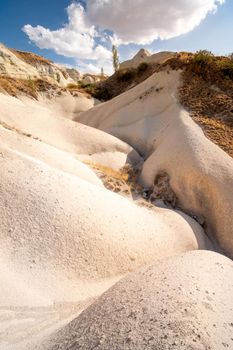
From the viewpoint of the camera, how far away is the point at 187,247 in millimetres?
8430

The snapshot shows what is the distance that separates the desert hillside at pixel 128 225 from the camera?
4289 mm

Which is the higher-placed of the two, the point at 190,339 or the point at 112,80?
the point at 112,80

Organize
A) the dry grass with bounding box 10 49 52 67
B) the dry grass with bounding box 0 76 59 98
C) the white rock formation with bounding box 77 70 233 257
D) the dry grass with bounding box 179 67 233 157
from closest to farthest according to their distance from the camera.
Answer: the white rock formation with bounding box 77 70 233 257, the dry grass with bounding box 179 67 233 157, the dry grass with bounding box 0 76 59 98, the dry grass with bounding box 10 49 52 67

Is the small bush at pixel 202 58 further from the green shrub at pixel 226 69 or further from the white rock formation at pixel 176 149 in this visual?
the white rock formation at pixel 176 149

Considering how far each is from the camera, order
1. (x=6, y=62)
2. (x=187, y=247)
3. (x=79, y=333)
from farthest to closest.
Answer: (x=6, y=62) → (x=187, y=247) → (x=79, y=333)

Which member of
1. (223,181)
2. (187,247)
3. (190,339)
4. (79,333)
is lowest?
(187,247)

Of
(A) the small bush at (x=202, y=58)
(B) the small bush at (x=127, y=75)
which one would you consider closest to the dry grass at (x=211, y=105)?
(A) the small bush at (x=202, y=58)

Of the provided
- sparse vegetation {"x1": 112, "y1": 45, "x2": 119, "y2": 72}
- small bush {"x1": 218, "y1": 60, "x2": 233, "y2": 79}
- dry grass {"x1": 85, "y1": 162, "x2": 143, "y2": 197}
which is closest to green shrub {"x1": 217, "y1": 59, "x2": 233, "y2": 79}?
small bush {"x1": 218, "y1": 60, "x2": 233, "y2": 79}

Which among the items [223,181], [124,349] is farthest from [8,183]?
[223,181]

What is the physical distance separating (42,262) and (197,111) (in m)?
10.3

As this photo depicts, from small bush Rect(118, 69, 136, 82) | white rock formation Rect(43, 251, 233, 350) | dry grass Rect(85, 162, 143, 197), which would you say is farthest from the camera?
small bush Rect(118, 69, 136, 82)

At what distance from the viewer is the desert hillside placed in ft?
14.1

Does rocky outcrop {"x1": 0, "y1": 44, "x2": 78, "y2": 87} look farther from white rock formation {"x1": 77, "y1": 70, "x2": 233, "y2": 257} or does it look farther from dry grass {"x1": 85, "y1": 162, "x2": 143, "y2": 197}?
dry grass {"x1": 85, "y1": 162, "x2": 143, "y2": 197}

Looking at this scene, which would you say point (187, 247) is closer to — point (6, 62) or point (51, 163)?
point (51, 163)
